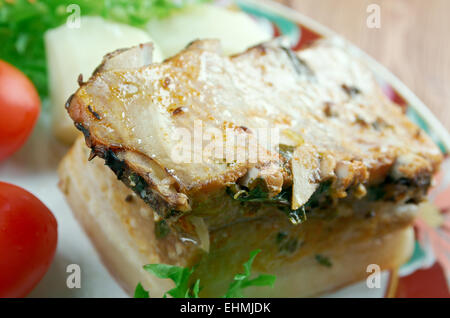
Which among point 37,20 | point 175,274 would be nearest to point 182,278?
point 175,274

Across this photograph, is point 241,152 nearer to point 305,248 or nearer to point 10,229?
point 305,248

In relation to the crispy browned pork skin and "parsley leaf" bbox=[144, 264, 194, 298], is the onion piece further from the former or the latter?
"parsley leaf" bbox=[144, 264, 194, 298]

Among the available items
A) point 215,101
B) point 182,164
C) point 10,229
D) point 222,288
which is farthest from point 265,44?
point 10,229

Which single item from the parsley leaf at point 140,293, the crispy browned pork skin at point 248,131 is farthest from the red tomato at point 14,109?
the parsley leaf at point 140,293

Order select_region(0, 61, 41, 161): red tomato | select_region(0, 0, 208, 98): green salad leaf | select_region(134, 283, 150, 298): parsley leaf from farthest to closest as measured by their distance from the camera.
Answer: select_region(0, 0, 208, 98): green salad leaf → select_region(0, 61, 41, 161): red tomato → select_region(134, 283, 150, 298): parsley leaf

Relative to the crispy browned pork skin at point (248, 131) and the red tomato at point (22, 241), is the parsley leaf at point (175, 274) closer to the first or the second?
the crispy browned pork skin at point (248, 131)

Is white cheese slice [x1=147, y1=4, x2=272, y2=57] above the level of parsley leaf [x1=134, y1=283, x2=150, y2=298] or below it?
above

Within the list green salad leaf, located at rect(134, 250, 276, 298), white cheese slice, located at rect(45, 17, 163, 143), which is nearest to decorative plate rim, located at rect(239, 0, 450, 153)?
white cheese slice, located at rect(45, 17, 163, 143)
